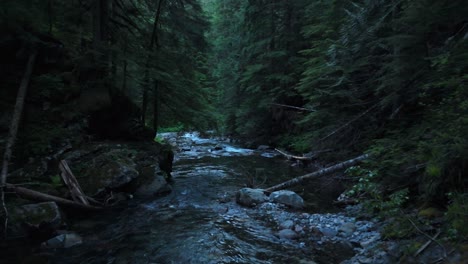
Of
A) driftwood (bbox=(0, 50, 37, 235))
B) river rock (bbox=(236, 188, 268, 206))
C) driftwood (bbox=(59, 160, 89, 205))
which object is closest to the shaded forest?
driftwood (bbox=(0, 50, 37, 235))

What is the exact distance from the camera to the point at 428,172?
4.16m

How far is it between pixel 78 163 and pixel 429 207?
8568 millimetres

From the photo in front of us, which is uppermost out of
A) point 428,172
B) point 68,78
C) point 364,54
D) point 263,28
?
point 263,28

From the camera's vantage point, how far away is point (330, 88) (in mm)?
9016

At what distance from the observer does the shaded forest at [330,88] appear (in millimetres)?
4551

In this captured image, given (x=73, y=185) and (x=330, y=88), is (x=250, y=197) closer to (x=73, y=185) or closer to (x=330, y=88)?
(x=330, y=88)

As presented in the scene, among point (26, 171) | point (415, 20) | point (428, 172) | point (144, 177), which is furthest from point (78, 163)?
point (415, 20)

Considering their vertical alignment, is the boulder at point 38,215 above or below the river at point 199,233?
above

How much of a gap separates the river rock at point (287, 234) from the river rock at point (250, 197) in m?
2.10

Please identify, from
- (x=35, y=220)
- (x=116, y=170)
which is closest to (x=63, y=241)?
(x=35, y=220)

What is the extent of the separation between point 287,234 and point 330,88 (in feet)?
16.9

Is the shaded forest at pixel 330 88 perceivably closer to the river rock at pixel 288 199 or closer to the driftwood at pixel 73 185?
the driftwood at pixel 73 185

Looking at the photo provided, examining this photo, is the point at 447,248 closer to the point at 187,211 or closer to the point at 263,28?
the point at 187,211

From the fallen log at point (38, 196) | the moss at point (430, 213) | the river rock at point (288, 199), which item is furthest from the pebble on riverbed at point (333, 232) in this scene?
the fallen log at point (38, 196)
